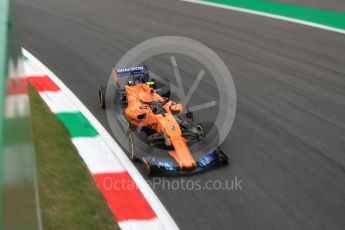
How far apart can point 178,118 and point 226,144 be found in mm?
694

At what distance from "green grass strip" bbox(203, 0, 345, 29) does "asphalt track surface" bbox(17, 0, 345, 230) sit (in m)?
0.62

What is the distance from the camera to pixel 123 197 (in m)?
4.95

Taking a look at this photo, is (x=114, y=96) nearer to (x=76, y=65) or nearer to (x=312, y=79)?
(x=76, y=65)

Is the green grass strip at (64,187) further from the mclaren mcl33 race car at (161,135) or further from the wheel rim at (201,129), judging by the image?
the wheel rim at (201,129)

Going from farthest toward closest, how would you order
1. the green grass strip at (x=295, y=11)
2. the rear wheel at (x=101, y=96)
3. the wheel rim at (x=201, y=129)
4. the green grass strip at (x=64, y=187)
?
the green grass strip at (x=295, y=11)
the rear wheel at (x=101, y=96)
the wheel rim at (x=201, y=129)
the green grass strip at (x=64, y=187)

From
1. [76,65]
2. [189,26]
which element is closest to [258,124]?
[76,65]

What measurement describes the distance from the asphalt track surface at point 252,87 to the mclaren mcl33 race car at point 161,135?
0.72 feet

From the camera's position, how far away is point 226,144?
6.26 m

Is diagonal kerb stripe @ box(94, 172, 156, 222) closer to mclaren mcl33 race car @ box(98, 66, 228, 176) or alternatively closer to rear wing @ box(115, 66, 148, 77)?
mclaren mcl33 race car @ box(98, 66, 228, 176)

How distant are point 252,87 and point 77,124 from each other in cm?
309

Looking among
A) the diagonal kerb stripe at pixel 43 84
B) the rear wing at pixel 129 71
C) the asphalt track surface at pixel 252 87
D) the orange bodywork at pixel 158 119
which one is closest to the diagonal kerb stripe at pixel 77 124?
the asphalt track surface at pixel 252 87

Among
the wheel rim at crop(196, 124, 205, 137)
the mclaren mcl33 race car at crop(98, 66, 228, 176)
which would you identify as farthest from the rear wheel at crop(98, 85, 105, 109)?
the wheel rim at crop(196, 124, 205, 137)

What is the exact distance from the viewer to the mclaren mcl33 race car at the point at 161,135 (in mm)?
5500

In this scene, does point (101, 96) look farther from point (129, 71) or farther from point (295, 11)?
point (295, 11)
